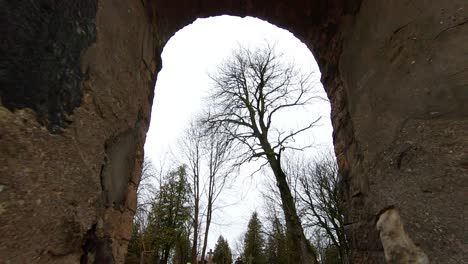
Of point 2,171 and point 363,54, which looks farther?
point 363,54

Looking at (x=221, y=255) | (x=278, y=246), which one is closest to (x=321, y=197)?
(x=278, y=246)

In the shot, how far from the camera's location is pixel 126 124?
1.80 m

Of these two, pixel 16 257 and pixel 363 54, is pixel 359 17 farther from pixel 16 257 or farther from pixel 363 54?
pixel 16 257

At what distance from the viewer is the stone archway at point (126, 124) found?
1.00 m

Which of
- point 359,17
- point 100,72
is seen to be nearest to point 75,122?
point 100,72

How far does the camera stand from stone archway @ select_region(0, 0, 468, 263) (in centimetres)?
100

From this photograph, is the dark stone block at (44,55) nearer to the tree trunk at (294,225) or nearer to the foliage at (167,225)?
the tree trunk at (294,225)

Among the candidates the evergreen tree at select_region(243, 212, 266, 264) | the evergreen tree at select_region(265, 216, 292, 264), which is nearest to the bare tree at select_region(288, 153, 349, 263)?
the evergreen tree at select_region(265, 216, 292, 264)

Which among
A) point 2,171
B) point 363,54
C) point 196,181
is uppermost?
point 196,181

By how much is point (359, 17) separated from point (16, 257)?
2.37 meters

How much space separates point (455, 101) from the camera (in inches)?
48.1

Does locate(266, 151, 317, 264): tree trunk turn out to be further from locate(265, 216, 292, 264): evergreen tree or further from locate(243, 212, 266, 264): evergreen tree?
locate(243, 212, 266, 264): evergreen tree

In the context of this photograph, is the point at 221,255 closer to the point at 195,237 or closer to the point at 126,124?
the point at 195,237

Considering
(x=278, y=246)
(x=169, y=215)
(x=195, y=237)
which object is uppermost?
(x=169, y=215)
